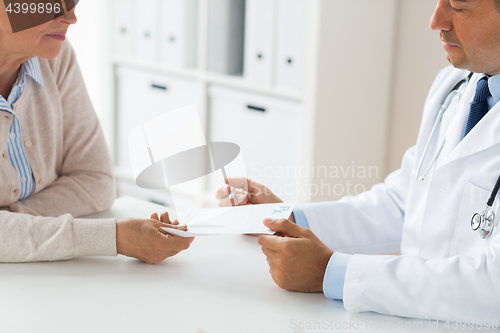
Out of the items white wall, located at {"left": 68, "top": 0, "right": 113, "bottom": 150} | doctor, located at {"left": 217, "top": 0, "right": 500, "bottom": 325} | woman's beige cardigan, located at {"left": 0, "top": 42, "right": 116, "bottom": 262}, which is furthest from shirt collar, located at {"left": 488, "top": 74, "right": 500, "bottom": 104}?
white wall, located at {"left": 68, "top": 0, "right": 113, "bottom": 150}

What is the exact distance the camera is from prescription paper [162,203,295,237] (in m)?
1.06

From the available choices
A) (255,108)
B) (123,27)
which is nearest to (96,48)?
(123,27)

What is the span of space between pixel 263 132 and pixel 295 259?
1.54 metres

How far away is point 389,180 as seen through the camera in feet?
4.99

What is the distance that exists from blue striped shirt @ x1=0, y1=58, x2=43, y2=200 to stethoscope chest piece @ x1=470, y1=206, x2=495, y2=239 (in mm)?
1053

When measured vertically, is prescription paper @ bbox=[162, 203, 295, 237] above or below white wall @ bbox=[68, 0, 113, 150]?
below

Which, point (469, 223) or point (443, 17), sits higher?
point (443, 17)

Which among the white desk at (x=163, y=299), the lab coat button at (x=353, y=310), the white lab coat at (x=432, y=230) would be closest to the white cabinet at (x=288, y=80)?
the white lab coat at (x=432, y=230)

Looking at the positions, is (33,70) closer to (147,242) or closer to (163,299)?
(147,242)

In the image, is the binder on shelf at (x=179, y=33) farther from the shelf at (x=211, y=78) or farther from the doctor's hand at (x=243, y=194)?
the doctor's hand at (x=243, y=194)

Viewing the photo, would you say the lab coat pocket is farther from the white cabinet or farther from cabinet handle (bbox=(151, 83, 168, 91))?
cabinet handle (bbox=(151, 83, 168, 91))

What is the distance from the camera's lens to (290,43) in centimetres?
232

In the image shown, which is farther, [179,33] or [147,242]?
[179,33]

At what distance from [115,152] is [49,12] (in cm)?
194
